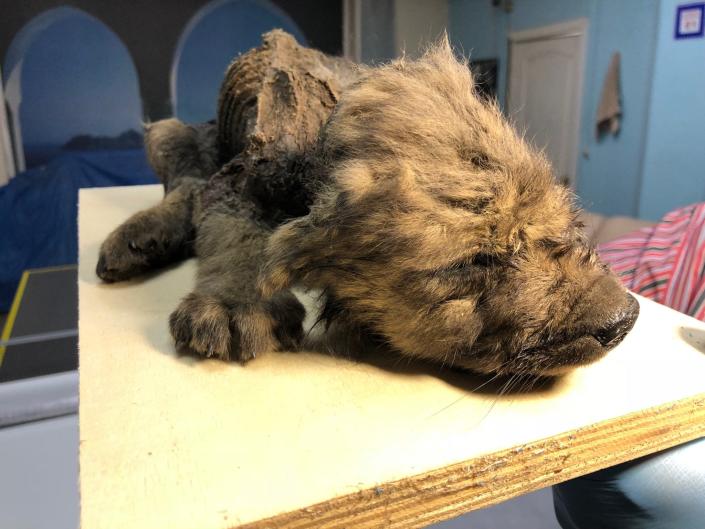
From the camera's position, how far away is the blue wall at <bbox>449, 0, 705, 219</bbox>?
2.52m

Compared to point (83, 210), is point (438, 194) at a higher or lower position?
higher

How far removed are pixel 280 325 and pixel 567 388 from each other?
18.8 inches

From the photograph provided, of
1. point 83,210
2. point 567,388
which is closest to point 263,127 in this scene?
point 567,388

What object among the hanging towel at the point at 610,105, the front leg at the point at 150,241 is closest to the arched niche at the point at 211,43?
the front leg at the point at 150,241

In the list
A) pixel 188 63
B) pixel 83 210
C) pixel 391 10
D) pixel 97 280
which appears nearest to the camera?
pixel 97 280

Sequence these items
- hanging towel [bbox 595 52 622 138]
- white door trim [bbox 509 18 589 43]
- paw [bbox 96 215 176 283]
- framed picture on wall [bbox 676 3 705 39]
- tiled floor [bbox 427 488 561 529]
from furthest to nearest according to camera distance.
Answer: hanging towel [bbox 595 52 622 138]
white door trim [bbox 509 18 589 43]
framed picture on wall [bbox 676 3 705 39]
tiled floor [bbox 427 488 561 529]
paw [bbox 96 215 176 283]

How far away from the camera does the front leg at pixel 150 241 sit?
1.36m

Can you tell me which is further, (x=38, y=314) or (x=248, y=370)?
(x=38, y=314)

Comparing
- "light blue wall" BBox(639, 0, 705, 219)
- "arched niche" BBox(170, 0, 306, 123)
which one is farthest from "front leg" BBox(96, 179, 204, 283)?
"light blue wall" BBox(639, 0, 705, 219)

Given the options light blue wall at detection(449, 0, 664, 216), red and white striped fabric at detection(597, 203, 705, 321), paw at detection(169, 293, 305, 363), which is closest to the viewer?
paw at detection(169, 293, 305, 363)

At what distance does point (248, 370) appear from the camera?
0.95 meters

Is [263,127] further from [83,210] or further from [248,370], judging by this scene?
[83,210]

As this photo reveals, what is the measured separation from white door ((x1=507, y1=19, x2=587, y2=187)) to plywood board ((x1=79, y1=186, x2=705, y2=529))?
192 centimetres

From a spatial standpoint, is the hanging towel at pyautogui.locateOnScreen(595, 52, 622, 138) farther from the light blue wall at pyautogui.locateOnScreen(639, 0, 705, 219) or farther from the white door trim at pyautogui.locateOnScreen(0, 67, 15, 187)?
the white door trim at pyautogui.locateOnScreen(0, 67, 15, 187)
